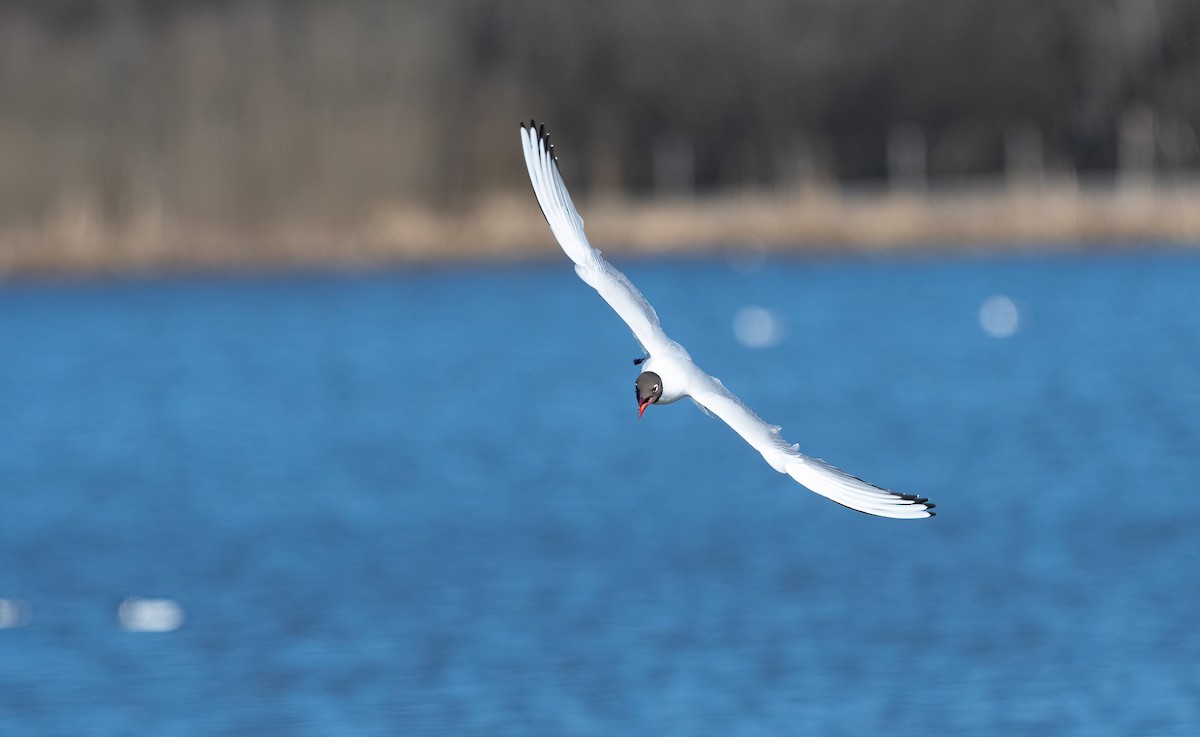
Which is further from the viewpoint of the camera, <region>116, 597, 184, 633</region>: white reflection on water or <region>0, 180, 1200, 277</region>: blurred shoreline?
<region>0, 180, 1200, 277</region>: blurred shoreline

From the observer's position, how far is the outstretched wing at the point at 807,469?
6961mm

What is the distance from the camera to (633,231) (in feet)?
115

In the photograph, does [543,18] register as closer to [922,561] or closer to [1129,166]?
[1129,166]

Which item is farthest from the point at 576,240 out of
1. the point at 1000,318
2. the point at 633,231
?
the point at 633,231

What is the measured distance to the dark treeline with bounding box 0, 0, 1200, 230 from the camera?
34.5m

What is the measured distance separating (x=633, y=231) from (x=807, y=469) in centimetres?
2766

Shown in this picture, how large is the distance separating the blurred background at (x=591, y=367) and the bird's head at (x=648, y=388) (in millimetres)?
4829

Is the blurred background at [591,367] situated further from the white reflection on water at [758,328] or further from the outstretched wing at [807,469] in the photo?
the outstretched wing at [807,469]

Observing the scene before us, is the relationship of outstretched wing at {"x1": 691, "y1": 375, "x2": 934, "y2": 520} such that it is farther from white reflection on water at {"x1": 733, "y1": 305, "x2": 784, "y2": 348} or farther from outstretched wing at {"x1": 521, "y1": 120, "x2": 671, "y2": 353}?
white reflection on water at {"x1": 733, "y1": 305, "x2": 784, "y2": 348}

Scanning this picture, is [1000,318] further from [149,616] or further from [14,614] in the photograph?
[14,614]

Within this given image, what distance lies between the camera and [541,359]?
31.7m

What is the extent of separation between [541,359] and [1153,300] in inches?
350

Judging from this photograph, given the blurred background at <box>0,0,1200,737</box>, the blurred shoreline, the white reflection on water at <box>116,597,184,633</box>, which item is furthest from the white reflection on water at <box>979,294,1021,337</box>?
the white reflection on water at <box>116,597,184,633</box>

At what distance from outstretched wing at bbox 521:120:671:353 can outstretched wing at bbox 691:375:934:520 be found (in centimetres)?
26
